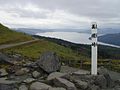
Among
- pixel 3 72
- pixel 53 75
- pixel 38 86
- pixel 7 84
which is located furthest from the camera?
pixel 3 72

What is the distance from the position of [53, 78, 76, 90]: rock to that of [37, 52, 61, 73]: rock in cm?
172

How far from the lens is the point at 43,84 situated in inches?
551

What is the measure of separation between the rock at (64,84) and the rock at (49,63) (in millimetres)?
1724

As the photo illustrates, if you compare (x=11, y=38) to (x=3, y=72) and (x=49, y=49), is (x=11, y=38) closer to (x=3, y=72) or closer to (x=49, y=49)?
(x=49, y=49)

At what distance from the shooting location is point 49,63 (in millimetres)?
15914

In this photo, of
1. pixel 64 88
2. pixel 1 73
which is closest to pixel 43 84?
pixel 64 88

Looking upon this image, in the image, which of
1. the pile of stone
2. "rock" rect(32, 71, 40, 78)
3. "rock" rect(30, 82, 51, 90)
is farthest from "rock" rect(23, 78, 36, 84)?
"rock" rect(32, 71, 40, 78)

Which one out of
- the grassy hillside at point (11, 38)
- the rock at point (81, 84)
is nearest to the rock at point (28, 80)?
the rock at point (81, 84)

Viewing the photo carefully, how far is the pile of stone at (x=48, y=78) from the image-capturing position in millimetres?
13945

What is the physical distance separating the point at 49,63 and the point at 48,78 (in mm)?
1309

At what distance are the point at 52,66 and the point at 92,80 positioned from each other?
2.23 meters

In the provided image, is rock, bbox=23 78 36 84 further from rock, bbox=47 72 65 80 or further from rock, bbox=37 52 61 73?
rock, bbox=37 52 61 73

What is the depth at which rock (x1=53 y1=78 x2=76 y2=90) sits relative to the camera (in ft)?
45.3

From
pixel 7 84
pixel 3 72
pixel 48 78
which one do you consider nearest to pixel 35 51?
pixel 3 72
